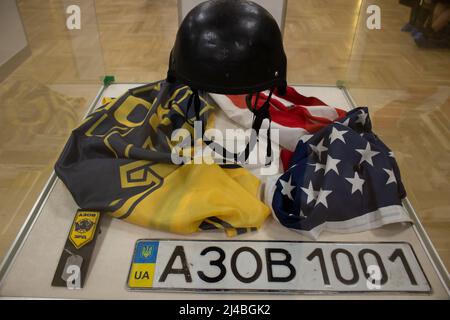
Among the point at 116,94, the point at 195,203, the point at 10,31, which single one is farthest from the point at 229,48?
the point at 116,94

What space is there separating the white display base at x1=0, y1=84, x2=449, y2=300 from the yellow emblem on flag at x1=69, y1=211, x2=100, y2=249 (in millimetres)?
32

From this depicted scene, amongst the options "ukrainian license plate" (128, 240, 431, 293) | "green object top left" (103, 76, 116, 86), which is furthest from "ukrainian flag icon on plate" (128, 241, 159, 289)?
"green object top left" (103, 76, 116, 86)

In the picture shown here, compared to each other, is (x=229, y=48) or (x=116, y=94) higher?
(x=229, y=48)

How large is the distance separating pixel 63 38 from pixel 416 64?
1662mm

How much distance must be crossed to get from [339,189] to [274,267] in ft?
1.06

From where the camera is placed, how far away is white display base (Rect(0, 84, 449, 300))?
0.87 metres

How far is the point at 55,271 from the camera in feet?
3.00

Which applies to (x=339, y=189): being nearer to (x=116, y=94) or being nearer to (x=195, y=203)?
(x=195, y=203)

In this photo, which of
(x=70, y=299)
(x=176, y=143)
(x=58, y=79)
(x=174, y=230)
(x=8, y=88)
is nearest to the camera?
(x=70, y=299)

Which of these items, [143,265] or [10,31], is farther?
[10,31]

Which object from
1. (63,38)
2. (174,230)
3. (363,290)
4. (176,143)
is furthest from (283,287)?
(63,38)

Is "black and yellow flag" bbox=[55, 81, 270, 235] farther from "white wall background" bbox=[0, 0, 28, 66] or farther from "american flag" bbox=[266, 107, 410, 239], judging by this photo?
"white wall background" bbox=[0, 0, 28, 66]

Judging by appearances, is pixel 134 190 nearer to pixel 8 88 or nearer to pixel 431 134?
pixel 8 88

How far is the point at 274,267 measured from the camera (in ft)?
3.04
